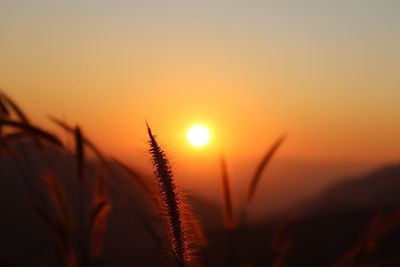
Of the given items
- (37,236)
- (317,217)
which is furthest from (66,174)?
(317,217)

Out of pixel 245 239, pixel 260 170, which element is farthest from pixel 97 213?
pixel 245 239

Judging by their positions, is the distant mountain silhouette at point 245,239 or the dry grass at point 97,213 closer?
the dry grass at point 97,213

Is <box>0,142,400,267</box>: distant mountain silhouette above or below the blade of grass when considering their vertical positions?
above

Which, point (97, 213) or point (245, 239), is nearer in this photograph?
point (97, 213)

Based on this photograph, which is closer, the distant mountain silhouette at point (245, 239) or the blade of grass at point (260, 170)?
the blade of grass at point (260, 170)

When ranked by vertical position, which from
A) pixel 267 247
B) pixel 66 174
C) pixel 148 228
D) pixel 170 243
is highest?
pixel 66 174

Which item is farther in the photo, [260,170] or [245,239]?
[245,239]

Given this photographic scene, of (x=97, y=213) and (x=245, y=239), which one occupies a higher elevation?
(x=245, y=239)

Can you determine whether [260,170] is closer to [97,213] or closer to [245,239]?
[97,213]

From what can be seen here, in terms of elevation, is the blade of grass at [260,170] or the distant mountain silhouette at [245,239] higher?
the distant mountain silhouette at [245,239]

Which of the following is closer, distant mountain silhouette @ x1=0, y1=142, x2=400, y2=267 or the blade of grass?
the blade of grass

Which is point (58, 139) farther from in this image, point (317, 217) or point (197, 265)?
point (317, 217)
